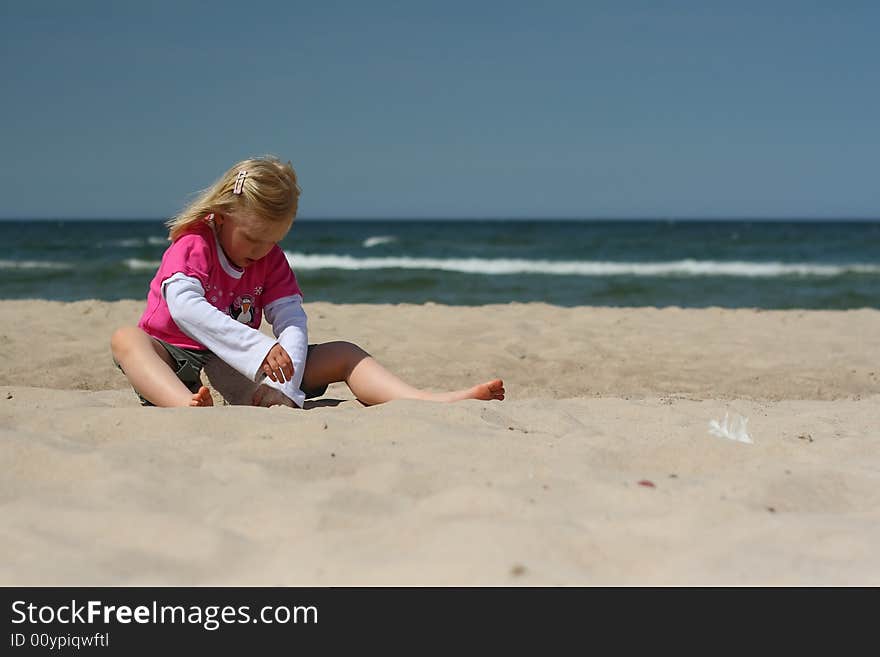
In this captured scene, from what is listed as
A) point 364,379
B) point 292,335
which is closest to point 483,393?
point 364,379

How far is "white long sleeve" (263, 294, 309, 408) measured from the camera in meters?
3.19

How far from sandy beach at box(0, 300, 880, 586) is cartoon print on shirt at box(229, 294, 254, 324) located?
0.27 m

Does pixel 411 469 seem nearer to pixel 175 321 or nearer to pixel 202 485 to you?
pixel 202 485

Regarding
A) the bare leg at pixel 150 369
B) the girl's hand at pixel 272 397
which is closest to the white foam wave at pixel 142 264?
the bare leg at pixel 150 369

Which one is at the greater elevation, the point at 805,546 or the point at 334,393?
the point at 805,546

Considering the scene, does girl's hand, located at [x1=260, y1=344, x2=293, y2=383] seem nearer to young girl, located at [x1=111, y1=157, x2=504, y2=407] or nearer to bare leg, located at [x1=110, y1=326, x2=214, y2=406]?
young girl, located at [x1=111, y1=157, x2=504, y2=407]

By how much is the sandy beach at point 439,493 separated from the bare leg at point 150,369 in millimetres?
240

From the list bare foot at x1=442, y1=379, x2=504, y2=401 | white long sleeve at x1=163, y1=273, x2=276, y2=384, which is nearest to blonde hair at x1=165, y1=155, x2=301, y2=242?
white long sleeve at x1=163, y1=273, x2=276, y2=384

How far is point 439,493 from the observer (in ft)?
6.85
